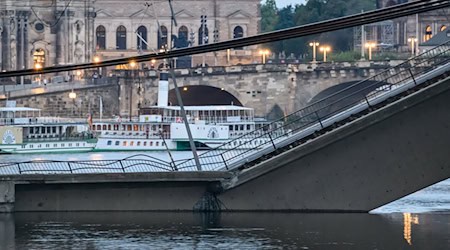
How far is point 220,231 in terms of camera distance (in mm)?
54531

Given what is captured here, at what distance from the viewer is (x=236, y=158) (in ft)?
197

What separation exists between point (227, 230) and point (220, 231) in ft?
0.75

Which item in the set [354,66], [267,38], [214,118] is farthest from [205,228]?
[354,66]

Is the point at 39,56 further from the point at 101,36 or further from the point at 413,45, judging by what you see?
the point at 413,45

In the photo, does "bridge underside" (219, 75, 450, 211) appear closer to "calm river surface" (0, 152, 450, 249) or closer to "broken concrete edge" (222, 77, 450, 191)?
"broken concrete edge" (222, 77, 450, 191)

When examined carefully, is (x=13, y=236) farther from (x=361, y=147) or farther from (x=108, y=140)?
(x=108, y=140)

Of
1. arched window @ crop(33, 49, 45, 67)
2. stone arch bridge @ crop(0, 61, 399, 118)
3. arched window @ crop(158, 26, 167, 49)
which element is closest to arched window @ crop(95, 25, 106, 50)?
arched window @ crop(158, 26, 167, 49)

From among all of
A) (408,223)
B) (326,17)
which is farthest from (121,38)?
(408,223)

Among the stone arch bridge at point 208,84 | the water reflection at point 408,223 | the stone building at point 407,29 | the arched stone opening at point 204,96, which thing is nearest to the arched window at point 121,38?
the stone building at point 407,29

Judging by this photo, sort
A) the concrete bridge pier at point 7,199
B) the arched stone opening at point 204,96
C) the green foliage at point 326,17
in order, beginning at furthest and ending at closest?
the green foliage at point 326,17, the arched stone opening at point 204,96, the concrete bridge pier at point 7,199

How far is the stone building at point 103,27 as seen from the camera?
6348 inches

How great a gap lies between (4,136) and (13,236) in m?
58.9

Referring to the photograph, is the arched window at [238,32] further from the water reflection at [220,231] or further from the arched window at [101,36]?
the water reflection at [220,231]

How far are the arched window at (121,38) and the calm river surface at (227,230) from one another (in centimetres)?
12509
